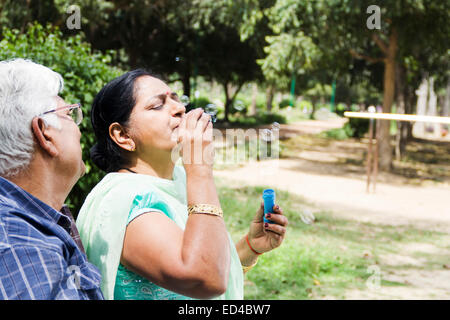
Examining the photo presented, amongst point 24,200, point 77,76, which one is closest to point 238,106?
point 24,200

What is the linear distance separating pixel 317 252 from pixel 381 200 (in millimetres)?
4675

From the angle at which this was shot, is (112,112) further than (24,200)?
Yes

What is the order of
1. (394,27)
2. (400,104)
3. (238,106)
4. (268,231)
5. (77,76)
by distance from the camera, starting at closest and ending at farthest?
(268,231), (238,106), (77,76), (394,27), (400,104)

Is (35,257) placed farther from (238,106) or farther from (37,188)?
(238,106)

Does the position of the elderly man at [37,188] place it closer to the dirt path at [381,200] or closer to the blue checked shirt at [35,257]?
the blue checked shirt at [35,257]

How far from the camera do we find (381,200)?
33.1 ft

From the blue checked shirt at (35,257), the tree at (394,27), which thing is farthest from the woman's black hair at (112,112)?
the tree at (394,27)

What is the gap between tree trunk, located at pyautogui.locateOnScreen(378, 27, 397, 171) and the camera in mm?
13492

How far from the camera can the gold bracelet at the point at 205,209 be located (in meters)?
1.35

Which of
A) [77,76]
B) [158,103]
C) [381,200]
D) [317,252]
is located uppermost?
[77,76]

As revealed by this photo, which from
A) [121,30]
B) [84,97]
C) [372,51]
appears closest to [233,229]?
[84,97]

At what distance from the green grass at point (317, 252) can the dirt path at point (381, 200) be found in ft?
0.69

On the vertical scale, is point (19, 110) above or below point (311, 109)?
above
